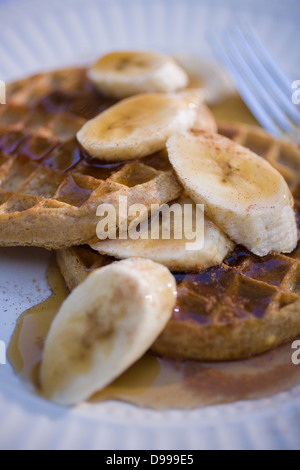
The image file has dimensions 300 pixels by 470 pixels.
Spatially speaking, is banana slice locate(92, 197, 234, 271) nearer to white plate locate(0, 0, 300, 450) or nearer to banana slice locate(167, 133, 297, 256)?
banana slice locate(167, 133, 297, 256)

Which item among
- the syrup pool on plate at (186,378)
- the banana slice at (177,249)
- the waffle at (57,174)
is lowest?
the syrup pool on plate at (186,378)

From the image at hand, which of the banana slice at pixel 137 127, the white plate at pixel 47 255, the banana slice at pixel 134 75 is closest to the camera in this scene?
the white plate at pixel 47 255

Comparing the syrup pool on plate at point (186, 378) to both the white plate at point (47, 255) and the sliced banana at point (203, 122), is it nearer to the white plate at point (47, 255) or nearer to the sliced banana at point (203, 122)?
the white plate at point (47, 255)

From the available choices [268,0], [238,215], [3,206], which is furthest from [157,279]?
[268,0]

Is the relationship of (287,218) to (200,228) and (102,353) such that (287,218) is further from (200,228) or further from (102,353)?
(102,353)

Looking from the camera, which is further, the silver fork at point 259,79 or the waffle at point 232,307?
the silver fork at point 259,79

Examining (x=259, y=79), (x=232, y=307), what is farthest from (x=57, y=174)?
(x=259, y=79)

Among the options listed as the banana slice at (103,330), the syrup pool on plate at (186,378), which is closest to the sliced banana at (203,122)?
the banana slice at (103,330)

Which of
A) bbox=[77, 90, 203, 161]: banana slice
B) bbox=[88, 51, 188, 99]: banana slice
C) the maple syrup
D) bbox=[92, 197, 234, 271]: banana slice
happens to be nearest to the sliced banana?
bbox=[77, 90, 203, 161]: banana slice
